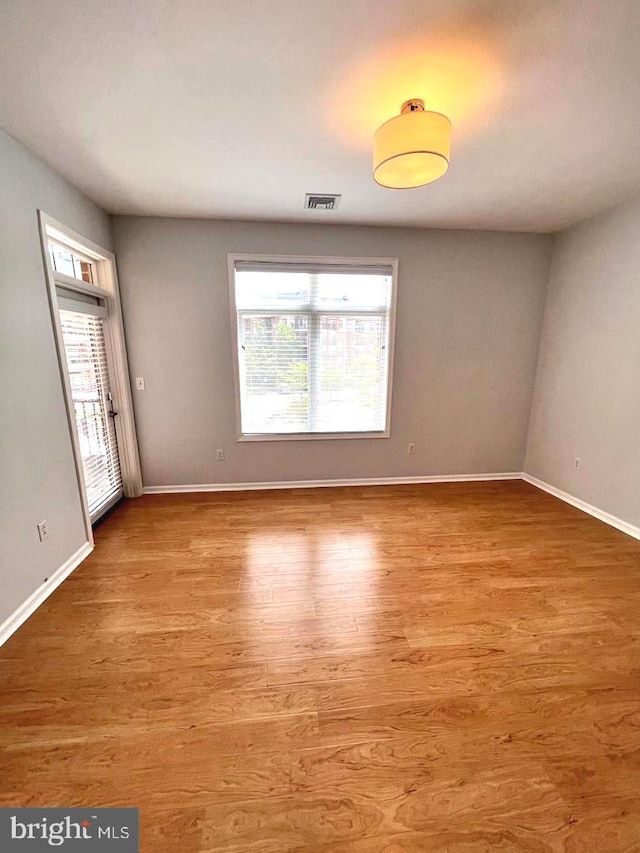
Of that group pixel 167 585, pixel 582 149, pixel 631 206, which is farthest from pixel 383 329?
pixel 167 585

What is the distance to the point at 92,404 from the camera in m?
2.84

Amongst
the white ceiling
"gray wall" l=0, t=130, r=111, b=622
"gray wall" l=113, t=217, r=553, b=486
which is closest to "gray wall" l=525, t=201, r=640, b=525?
"gray wall" l=113, t=217, r=553, b=486

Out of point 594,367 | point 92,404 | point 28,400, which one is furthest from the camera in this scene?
point 594,367

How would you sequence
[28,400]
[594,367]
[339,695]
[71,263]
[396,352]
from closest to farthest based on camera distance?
[339,695], [28,400], [71,263], [594,367], [396,352]

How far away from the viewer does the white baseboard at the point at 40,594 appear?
5.71 ft

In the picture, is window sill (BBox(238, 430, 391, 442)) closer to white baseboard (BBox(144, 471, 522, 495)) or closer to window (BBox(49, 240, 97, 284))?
white baseboard (BBox(144, 471, 522, 495))

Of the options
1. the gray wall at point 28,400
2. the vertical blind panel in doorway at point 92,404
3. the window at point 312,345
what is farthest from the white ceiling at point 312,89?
the vertical blind panel in doorway at point 92,404

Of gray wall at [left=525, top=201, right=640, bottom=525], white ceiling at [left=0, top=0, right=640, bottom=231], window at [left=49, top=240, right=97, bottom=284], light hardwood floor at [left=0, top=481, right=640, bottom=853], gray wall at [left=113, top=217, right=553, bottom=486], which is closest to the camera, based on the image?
light hardwood floor at [left=0, top=481, right=640, bottom=853]

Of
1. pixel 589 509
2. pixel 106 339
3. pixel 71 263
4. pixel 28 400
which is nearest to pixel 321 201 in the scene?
pixel 71 263

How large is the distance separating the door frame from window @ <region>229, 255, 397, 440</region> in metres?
1.07

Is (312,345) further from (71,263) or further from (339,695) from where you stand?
(339,695)

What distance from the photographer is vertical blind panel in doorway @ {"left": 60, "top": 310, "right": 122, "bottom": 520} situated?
2572 mm

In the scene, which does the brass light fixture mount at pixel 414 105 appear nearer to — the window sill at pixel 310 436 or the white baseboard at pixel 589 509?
the window sill at pixel 310 436

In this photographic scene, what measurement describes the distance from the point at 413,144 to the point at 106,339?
9.58 feet
